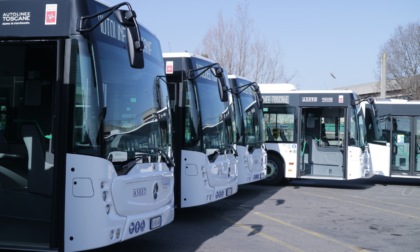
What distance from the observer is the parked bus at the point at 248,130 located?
12516mm

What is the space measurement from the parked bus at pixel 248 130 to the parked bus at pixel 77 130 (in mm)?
5461

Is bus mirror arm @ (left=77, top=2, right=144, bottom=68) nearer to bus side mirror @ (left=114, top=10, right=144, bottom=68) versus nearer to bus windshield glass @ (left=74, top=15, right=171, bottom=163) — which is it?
bus side mirror @ (left=114, top=10, right=144, bottom=68)

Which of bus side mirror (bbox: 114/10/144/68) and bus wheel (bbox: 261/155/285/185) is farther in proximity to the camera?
bus wheel (bbox: 261/155/285/185)

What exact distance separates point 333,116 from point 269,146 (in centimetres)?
222

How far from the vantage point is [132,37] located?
5.49 m

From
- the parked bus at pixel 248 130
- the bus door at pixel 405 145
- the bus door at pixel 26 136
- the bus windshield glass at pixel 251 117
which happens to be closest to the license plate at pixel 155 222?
the bus door at pixel 26 136

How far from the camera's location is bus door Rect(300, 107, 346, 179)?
1650cm

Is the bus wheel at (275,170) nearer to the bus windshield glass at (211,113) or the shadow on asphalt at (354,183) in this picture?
the shadow on asphalt at (354,183)

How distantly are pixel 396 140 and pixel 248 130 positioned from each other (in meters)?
6.64

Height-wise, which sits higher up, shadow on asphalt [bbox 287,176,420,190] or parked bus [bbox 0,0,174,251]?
parked bus [bbox 0,0,174,251]

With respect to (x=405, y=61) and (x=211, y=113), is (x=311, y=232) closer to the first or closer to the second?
(x=211, y=113)

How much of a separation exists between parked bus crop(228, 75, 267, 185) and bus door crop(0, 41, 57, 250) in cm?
599

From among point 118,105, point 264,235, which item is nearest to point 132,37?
point 118,105

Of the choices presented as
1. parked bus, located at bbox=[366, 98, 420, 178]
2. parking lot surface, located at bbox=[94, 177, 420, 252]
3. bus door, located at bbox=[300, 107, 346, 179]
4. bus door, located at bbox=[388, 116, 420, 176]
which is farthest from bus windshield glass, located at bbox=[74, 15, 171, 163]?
bus door, located at bbox=[388, 116, 420, 176]
